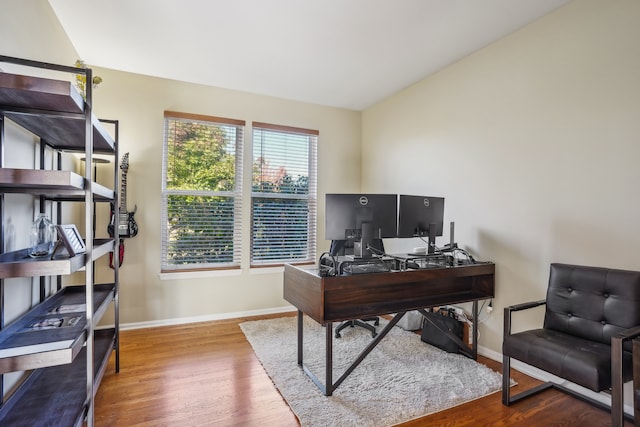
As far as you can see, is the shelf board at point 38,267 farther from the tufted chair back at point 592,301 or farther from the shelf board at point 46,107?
the tufted chair back at point 592,301

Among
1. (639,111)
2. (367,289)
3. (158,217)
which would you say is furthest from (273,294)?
(639,111)

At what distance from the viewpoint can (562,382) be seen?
245cm

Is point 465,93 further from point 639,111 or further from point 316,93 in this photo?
point 316,93

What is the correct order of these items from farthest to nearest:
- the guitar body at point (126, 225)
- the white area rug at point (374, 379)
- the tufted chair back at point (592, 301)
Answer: the guitar body at point (126, 225)
the white area rug at point (374, 379)
the tufted chair back at point (592, 301)

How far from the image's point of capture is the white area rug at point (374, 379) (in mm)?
2111

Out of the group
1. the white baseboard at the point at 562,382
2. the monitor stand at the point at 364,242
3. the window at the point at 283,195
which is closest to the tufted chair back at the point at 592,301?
the white baseboard at the point at 562,382

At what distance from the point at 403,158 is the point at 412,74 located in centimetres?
97

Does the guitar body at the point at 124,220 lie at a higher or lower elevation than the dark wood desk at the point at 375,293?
higher

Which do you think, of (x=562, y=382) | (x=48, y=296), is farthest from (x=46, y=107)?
(x=562, y=382)

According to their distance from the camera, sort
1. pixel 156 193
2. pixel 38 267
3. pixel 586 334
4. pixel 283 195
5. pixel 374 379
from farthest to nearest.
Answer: pixel 283 195 < pixel 156 193 < pixel 374 379 < pixel 586 334 < pixel 38 267

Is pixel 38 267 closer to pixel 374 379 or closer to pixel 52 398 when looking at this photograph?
pixel 52 398

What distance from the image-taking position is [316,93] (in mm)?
4160

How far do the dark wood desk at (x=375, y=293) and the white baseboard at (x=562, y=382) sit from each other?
217mm

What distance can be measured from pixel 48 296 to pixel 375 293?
97.0 inches
